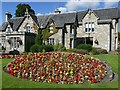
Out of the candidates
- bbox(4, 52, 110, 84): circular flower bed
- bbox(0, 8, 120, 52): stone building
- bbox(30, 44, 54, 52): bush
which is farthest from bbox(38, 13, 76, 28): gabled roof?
bbox(4, 52, 110, 84): circular flower bed

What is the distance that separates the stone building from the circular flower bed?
2069cm

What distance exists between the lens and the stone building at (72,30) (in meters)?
35.4

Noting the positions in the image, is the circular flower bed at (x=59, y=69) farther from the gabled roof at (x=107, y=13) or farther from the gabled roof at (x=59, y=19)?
the gabled roof at (x=107, y=13)

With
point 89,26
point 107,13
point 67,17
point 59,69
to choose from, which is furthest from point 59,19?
point 59,69

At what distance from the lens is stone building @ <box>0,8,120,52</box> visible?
35.4m

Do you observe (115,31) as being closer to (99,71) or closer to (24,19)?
(24,19)

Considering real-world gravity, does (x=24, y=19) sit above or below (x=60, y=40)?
above

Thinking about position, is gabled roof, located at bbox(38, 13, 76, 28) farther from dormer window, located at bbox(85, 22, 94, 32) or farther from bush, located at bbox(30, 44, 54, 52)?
bush, located at bbox(30, 44, 54, 52)

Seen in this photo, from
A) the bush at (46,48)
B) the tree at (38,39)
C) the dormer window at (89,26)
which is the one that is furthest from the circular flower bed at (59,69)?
the dormer window at (89,26)

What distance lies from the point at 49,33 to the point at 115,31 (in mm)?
12415

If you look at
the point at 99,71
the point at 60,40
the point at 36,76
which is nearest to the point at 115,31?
the point at 60,40

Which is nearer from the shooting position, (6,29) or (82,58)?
(82,58)

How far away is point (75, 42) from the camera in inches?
1492

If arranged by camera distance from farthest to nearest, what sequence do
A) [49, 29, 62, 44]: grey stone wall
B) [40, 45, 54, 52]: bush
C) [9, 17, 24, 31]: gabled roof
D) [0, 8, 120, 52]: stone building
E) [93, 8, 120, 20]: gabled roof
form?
[9, 17, 24, 31]: gabled roof → [93, 8, 120, 20]: gabled roof → [49, 29, 62, 44]: grey stone wall → [0, 8, 120, 52]: stone building → [40, 45, 54, 52]: bush
